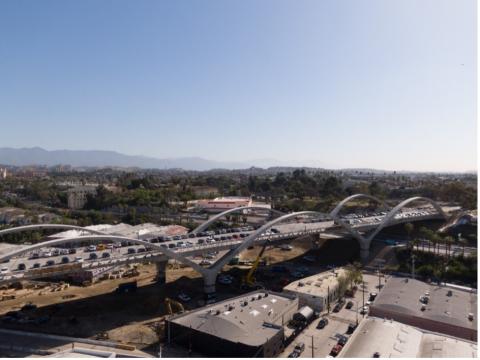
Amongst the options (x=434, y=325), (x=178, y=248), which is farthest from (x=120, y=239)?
(x=434, y=325)

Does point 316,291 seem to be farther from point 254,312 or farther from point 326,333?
point 254,312

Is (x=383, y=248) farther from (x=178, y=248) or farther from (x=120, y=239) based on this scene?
(x=120, y=239)

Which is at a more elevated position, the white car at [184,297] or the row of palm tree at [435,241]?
the row of palm tree at [435,241]

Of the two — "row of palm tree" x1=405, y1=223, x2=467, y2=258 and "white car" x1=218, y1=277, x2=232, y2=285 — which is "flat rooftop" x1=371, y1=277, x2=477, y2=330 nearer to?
"white car" x1=218, y1=277, x2=232, y2=285

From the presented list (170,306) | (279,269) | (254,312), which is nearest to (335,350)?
(254,312)

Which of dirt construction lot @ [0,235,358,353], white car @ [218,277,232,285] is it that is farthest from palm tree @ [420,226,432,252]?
white car @ [218,277,232,285]

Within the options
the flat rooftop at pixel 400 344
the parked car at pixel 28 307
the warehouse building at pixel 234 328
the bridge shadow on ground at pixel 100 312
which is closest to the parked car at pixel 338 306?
the warehouse building at pixel 234 328

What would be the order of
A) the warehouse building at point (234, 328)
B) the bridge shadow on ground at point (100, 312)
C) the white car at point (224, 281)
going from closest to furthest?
1. the warehouse building at point (234, 328)
2. the bridge shadow on ground at point (100, 312)
3. the white car at point (224, 281)

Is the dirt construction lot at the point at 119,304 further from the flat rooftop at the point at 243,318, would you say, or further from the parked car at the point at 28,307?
the flat rooftop at the point at 243,318
